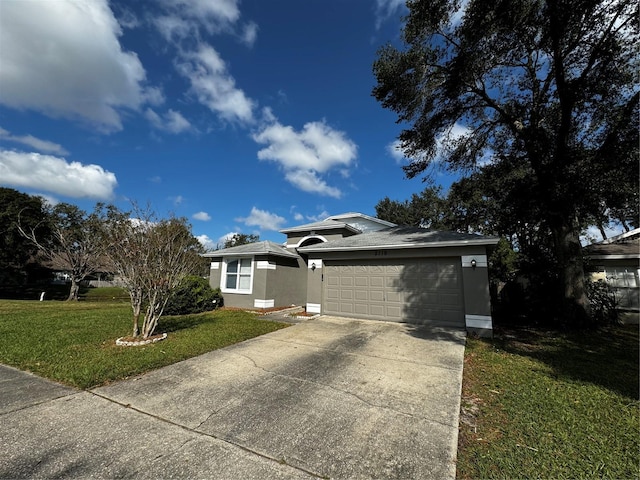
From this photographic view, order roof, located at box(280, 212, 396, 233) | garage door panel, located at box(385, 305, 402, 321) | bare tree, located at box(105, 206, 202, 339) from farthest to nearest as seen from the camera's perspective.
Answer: roof, located at box(280, 212, 396, 233), garage door panel, located at box(385, 305, 402, 321), bare tree, located at box(105, 206, 202, 339)

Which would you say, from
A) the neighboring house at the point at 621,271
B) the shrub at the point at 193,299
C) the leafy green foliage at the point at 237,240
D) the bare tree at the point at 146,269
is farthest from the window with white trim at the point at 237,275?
the leafy green foliage at the point at 237,240

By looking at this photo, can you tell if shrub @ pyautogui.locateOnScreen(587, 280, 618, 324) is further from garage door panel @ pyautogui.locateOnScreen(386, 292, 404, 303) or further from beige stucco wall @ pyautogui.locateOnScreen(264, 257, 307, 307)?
beige stucco wall @ pyautogui.locateOnScreen(264, 257, 307, 307)

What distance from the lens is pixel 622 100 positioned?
853 centimetres

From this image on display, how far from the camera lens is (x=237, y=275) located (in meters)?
14.1

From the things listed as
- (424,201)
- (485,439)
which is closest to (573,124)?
(485,439)

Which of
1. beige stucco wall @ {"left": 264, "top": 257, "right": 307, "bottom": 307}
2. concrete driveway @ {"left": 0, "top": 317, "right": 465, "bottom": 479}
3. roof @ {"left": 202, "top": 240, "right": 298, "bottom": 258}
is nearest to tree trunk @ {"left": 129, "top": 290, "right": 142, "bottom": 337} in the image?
concrete driveway @ {"left": 0, "top": 317, "right": 465, "bottom": 479}

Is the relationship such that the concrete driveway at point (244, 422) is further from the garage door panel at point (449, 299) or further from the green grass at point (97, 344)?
the garage door panel at point (449, 299)

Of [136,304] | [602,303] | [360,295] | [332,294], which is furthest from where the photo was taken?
[332,294]

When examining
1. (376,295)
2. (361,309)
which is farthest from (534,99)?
(361,309)

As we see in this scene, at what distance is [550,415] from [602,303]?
33.3ft

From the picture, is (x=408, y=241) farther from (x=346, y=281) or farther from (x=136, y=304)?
(x=136, y=304)

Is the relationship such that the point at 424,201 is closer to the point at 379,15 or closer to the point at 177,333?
the point at 379,15

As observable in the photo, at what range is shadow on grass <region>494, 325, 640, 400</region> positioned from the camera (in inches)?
→ 191

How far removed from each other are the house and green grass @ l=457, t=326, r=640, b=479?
240 centimetres
